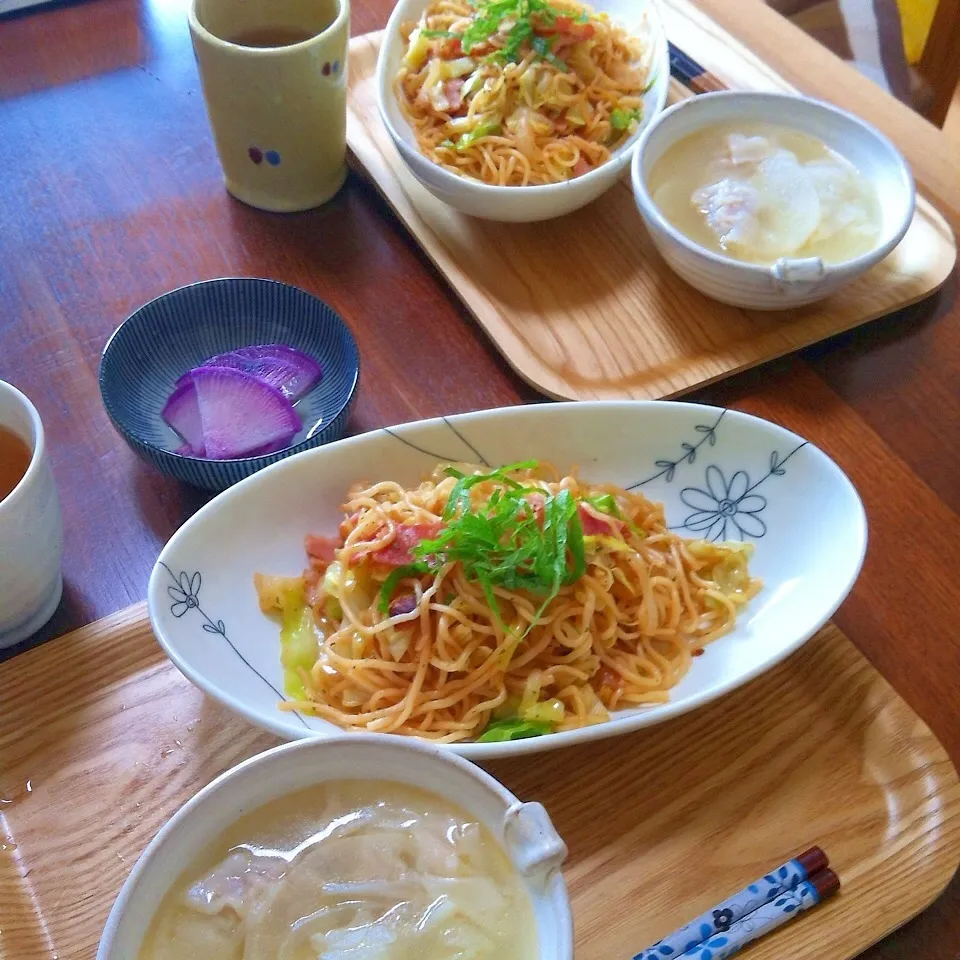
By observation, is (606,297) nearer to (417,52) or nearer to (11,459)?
(417,52)

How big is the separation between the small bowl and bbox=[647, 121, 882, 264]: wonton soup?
0.06ft

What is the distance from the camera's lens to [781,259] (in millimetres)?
1416

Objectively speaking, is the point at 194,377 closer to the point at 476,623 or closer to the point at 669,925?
the point at 476,623

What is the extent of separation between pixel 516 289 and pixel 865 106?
0.88 m

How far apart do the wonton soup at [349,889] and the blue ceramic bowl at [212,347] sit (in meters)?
0.57

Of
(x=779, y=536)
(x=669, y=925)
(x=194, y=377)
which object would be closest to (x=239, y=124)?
Result: (x=194, y=377)

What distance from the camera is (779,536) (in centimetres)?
121

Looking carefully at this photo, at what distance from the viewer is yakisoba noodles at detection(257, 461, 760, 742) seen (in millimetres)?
1062

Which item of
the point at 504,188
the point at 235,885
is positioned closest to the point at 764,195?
the point at 504,188

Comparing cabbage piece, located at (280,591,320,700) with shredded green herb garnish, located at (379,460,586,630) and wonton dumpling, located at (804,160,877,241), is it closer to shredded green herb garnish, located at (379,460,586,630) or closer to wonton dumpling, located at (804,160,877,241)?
shredded green herb garnish, located at (379,460,586,630)

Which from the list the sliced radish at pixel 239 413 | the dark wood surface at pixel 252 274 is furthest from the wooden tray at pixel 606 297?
the sliced radish at pixel 239 413

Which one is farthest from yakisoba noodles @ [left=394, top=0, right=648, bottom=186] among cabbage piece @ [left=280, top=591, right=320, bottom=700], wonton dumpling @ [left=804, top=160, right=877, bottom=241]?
cabbage piece @ [left=280, top=591, right=320, bottom=700]

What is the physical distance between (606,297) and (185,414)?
0.71 meters

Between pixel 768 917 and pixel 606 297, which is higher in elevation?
pixel 606 297
